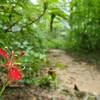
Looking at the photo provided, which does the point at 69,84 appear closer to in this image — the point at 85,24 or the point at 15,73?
the point at 15,73

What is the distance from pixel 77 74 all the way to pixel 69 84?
94cm

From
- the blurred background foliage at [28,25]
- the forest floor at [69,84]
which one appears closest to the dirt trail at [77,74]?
the forest floor at [69,84]

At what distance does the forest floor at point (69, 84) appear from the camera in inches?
158

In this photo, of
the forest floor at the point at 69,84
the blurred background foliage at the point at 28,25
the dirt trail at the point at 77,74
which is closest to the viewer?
the blurred background foliage at the point at 28,25

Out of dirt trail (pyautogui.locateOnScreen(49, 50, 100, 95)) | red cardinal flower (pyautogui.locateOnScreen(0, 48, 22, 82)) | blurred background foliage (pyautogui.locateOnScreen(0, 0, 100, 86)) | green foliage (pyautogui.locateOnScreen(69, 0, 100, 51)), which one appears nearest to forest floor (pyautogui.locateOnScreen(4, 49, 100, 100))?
dirt trail (pyautogui.locateOnScreen(49, 50, 100, 95))

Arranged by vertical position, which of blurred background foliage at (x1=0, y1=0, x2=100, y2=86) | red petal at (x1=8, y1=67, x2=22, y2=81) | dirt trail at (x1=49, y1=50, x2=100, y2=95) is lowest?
dirt trail at (x1=49, y1=50, x2=100, y2=95)

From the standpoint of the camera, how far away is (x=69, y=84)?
16.8ft

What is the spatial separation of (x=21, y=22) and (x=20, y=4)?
0.42 meters

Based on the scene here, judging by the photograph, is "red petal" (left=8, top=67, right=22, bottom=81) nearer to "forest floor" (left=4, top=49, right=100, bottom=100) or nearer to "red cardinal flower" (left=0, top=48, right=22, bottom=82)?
"red cardinal flower" (left=0, top=48, right=22, bottom=82)

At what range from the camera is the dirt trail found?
206 inches

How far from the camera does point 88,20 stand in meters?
7.61

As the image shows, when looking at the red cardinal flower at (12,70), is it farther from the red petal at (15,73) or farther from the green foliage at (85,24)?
the green foliage at (85,24)

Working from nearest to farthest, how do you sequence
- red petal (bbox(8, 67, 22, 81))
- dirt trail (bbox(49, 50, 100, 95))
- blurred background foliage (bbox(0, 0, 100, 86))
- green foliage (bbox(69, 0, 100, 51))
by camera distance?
red petal (bbox(8, 67, 22, 81)), blurred background foliage (bbox(0, 0, 100, 86)), dirt trail (bbox(49, 50, 100, 95)), green foliage (bbox(69, 0, 100, 51))

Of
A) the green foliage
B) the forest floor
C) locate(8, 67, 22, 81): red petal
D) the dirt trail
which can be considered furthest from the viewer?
the green foliage
